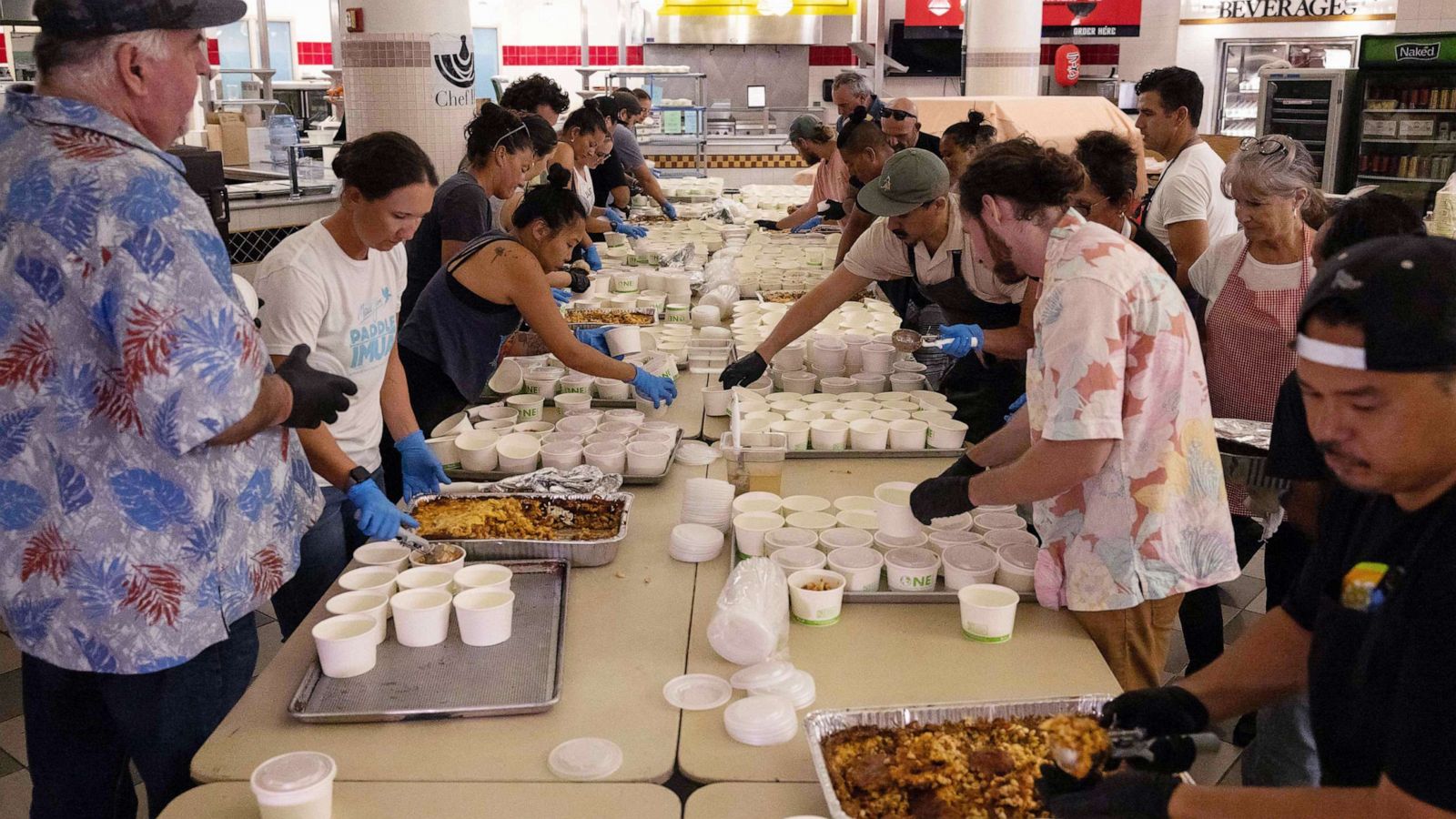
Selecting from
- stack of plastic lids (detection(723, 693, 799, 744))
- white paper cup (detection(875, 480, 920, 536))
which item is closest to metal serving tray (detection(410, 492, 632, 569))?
white paper cup (detection(875, 480, 920, 536))

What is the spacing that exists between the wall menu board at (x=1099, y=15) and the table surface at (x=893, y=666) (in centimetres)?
1448

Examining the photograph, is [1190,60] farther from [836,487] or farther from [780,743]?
Answer: [780,743]

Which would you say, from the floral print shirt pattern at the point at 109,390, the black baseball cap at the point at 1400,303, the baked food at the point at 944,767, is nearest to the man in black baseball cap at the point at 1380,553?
the black baseball cap at the point at 1400,303

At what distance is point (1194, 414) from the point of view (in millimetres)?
2105

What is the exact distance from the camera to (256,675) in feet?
9.93

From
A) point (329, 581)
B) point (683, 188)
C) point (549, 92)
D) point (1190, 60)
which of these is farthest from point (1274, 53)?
point (329, 581)

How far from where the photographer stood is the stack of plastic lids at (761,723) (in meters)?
1.77

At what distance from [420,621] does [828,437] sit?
58.6 inches

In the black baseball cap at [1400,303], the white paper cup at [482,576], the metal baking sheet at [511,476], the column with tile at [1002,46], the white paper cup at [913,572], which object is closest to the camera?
the black baseball cap at [1400,303]

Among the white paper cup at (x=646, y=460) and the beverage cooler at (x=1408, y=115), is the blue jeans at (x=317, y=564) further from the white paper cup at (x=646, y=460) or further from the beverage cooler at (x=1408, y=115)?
the beverage cooler at (x=1408, y=115)

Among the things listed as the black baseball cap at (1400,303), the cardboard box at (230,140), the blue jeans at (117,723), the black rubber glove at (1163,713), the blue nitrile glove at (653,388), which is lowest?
the blue jeans at (117,723)

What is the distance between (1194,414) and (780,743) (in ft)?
3.29

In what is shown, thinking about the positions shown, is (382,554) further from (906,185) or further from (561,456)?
(906,185)

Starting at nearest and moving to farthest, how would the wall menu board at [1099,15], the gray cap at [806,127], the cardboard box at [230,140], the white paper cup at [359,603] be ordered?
the white paper cup at [359,603] → the gray cap at [806,127] → the cardboard box at [230,140] → the wall menu board at [1099,15]
